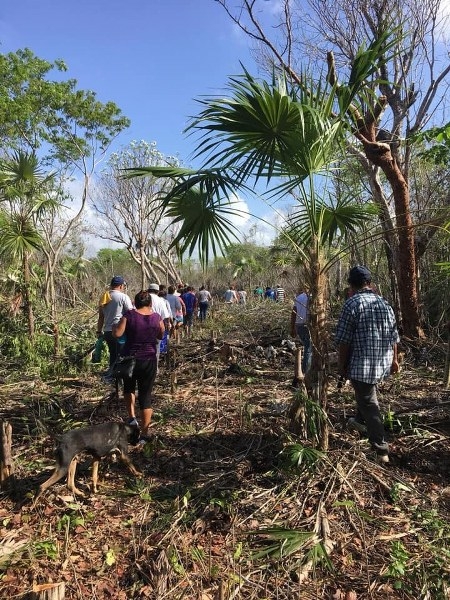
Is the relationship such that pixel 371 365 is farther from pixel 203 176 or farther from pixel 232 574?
pixel 203 176

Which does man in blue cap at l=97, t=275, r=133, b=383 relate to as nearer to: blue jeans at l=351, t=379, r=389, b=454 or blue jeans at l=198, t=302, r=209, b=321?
blue jeans at l=351, t=379, r=389, b=454

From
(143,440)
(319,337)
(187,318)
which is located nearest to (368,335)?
(319,337)

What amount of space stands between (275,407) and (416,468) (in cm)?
167

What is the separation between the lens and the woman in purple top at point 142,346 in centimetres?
459

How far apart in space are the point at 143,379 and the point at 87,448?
1114mm

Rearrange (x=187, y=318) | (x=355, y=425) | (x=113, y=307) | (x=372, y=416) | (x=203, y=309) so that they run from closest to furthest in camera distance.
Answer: (x=372, y=416) → (x=355, y=425) → (x=113, y=307) → (x=187, y=318) → (x=203, y=309)

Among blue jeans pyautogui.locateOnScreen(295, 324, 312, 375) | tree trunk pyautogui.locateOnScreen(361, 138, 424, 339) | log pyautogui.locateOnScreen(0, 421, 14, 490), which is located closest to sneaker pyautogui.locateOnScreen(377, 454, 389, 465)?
blue jeans pyautogui.locateOnScreen(295, 324, 312, 375)

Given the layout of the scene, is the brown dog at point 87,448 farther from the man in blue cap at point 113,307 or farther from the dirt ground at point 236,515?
the man in blue cap at point 113,307

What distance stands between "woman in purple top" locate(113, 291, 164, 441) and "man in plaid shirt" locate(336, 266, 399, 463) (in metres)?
1.96

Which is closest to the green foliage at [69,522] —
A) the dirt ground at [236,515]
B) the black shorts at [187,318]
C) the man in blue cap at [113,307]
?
the dirt ground at [236,515]

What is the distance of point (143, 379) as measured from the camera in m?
4.67

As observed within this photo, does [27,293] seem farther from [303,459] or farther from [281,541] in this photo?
[281,541]

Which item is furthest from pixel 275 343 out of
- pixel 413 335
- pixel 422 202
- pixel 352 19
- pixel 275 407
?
pixel 352 19

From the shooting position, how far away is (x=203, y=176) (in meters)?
4.11
